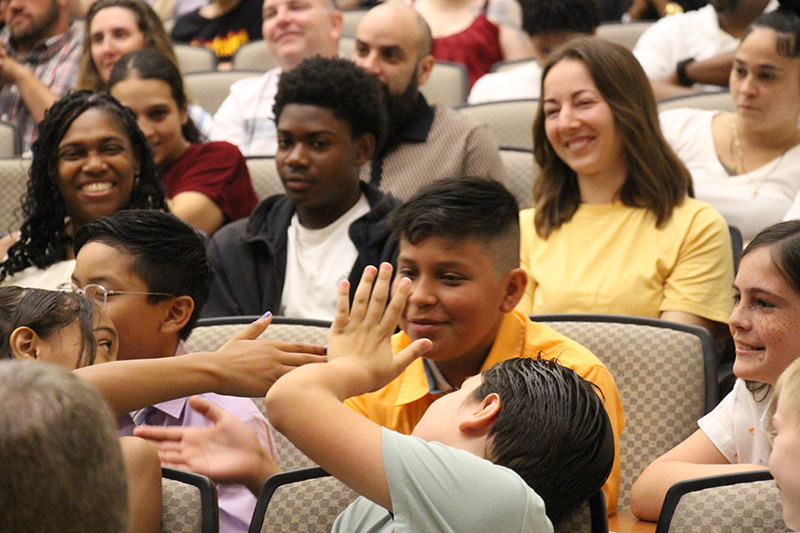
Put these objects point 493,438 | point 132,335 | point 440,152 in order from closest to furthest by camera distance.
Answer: point 493,438, point 132,335, point 440,152

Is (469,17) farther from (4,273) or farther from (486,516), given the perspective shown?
(486,516)

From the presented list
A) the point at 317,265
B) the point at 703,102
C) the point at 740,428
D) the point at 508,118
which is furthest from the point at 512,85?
the point at 740,428

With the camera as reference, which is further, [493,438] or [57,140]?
[57,140]

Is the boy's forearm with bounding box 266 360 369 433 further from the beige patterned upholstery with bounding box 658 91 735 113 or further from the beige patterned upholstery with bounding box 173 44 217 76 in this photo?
the beige patterned upholstery with bounding box 173 44 217 76

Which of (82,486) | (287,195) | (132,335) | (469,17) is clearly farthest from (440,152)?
(82,486)

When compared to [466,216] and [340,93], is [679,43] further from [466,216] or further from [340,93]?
[466,216]

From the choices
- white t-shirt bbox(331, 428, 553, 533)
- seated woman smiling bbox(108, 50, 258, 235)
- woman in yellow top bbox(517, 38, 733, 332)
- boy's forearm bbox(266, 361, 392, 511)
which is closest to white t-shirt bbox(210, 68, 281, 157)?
seated woman smiling bbox(108, 50, 258, 235)

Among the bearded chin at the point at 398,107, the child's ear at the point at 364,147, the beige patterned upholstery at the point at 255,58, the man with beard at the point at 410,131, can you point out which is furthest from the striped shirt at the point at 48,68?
the child's ear at the point at 364,147

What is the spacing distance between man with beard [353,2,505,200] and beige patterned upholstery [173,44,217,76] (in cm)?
161

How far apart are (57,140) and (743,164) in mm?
1982

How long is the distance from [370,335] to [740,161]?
1.96 metres

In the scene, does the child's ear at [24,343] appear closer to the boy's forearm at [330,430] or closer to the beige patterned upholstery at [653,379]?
the boy's forearm at [330,430]

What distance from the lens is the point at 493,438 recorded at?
4.47 feet

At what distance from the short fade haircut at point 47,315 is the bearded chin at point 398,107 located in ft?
5.87
